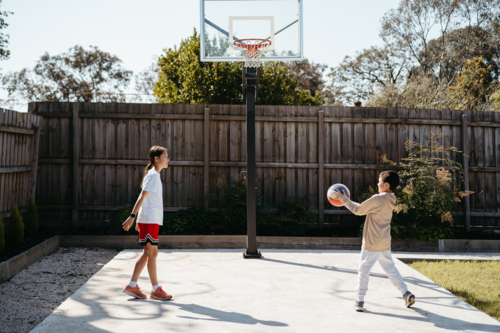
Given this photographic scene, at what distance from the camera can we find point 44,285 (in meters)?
5.36

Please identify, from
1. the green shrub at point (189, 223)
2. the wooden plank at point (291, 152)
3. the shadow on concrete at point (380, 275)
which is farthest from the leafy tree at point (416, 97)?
the shadow on concrete at point (380, 275)

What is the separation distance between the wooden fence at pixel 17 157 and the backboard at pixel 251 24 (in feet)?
11.8

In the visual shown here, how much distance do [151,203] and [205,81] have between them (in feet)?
31.6

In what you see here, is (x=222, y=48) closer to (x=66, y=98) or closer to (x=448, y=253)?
(x=448, y=253)

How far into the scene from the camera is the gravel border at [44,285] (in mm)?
4234

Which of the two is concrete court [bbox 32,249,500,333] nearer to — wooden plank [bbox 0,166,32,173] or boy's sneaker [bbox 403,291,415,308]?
boy's sneaker [bbox 403,291,415,308]

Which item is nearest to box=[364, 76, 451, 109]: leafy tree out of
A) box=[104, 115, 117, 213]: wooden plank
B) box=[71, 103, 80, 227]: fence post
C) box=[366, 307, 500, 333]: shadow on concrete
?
box=[104, 115, 117, 213]: wooden plank

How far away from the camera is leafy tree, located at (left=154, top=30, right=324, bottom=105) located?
44.6 ft

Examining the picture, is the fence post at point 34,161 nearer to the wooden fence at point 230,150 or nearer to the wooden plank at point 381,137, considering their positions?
Result: the wooden fence at point 230,150

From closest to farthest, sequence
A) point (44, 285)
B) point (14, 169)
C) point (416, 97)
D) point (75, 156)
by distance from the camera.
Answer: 1. point (44, 285)
2. point (14, 169)
3. point (75, 156)
4. point (416, 97)

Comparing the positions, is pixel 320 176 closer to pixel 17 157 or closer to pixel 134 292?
pixel 134 292

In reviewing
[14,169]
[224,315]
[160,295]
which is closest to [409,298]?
[224,315]

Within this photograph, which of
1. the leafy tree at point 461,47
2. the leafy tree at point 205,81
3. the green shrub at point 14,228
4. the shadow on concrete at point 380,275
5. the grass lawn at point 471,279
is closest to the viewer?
the grass lawn at point 471,279

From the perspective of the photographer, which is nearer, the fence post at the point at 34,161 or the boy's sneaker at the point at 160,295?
the boy's sneaker at the point at 160,295
